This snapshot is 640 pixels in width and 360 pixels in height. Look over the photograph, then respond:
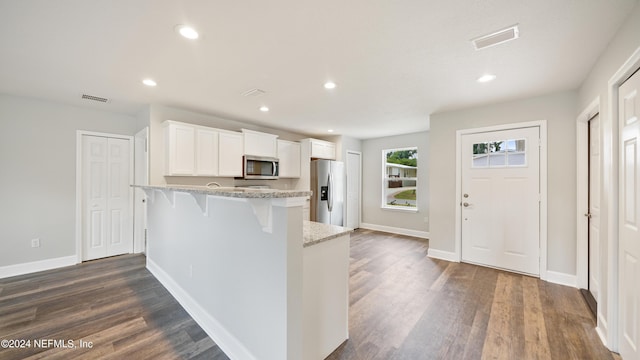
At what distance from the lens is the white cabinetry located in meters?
5.59

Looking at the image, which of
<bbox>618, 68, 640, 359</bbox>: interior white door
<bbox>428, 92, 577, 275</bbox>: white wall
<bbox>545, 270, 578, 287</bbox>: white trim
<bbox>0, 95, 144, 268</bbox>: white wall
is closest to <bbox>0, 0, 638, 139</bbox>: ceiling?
<bbox>428, 92, 577, 275</bbox>: white wall

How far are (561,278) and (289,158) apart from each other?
15.2 ft

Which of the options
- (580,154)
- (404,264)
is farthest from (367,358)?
(580,154)

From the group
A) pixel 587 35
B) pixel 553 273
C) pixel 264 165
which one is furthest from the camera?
pixel 264 165

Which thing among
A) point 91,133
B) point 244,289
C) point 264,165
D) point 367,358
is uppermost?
point 91,133

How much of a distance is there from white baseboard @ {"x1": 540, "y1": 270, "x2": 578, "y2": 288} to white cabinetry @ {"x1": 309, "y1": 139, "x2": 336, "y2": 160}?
13.9ft

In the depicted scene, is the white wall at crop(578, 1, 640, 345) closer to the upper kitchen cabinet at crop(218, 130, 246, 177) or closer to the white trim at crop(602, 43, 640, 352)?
the white trim at crop(602, 43, 640, 352)

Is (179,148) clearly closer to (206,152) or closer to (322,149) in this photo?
(206,152)

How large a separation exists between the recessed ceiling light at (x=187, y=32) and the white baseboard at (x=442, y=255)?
14.0 ft

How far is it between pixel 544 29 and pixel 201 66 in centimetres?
285

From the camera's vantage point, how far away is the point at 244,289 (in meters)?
1.74

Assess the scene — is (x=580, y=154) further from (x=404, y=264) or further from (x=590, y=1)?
(x=404, y=264)

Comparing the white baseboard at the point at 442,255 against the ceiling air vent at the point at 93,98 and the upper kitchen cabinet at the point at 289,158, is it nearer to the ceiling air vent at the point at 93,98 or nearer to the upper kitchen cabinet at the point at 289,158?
the upper kitchen cabinet at the point at 289,158

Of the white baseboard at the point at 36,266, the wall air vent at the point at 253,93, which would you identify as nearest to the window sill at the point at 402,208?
the wall air vent at the point at 253,93
